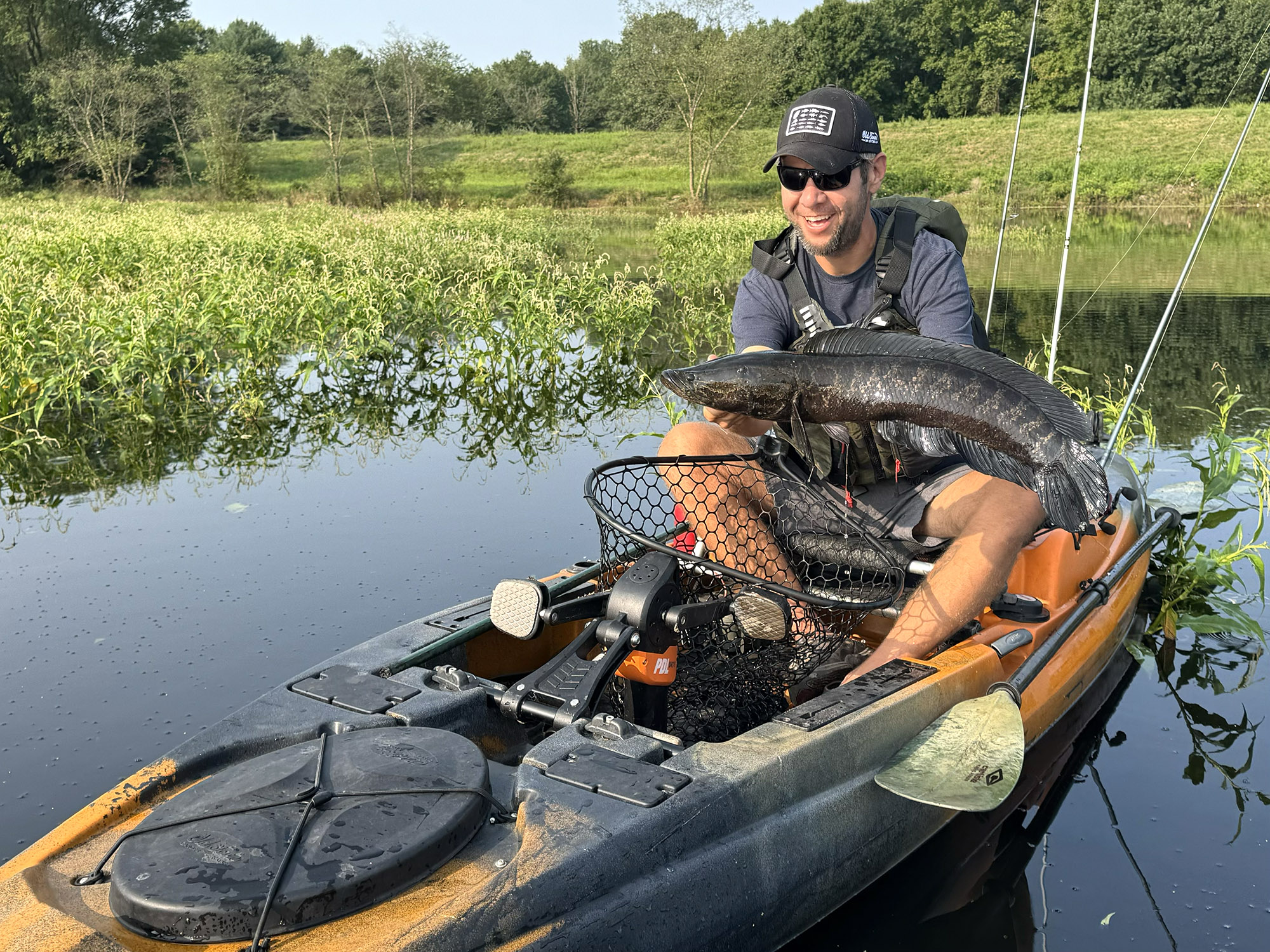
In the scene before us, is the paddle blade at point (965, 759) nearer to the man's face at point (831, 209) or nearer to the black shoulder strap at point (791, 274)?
the black shoulder strap at point (791, 274)

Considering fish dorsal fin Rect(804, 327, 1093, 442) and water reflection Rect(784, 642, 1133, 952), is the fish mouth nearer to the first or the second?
fish dorsal fin Rect(804, 327, 1093, 442)

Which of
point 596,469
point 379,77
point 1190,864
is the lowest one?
point 1190,864

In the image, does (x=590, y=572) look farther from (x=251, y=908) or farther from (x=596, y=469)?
(x=251, y=908)

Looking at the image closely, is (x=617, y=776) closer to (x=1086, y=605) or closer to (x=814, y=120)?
(x=1086, y=605)

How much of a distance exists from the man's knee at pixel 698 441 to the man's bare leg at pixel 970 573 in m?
0.75

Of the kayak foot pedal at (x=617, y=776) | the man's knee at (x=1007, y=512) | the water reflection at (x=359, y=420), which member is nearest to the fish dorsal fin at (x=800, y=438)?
the man's knee at (x=1007, y=512)

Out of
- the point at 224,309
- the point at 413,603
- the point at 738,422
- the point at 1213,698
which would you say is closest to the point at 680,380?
the point at 738,422

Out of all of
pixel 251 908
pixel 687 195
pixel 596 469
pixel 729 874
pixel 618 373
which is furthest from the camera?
pixel 687 195

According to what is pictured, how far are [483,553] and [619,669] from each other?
9.58ft

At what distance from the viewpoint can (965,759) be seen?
2.80m

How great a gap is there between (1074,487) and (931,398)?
17.1 inches

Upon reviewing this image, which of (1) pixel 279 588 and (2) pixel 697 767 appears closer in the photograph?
(2) pixel 697 767

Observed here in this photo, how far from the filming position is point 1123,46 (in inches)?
1742

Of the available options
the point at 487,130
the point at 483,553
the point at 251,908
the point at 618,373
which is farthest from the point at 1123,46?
the point at 251,908
